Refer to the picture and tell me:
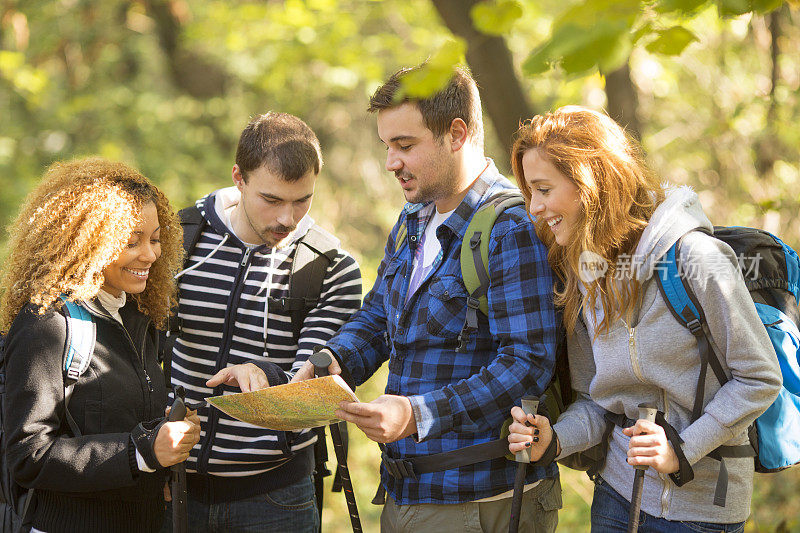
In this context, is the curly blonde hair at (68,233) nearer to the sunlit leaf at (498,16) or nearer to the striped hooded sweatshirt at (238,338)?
the striped hooded sweatshirt at (238,338)

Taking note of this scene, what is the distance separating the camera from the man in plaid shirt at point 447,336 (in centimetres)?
245

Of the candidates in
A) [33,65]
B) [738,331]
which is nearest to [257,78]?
[33,65]

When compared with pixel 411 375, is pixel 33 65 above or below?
above

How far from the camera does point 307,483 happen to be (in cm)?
314

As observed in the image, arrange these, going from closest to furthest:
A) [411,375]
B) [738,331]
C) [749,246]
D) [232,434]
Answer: [738,331] < [749,246] < [411,375] < [232,434]

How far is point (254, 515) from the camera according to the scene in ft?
9.86

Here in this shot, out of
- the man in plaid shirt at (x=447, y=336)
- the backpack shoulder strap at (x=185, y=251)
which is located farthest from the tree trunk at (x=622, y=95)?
the backpack shoulder strap at (x=185, y=251)

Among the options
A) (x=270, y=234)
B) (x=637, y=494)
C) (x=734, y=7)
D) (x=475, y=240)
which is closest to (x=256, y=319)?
(x=270, y=234)

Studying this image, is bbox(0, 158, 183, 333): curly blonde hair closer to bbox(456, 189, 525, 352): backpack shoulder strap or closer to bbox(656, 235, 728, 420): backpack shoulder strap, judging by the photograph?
bbox(456, 189, 525, 352): backpack shoulder strap

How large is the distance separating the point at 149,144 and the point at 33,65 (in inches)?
77.1

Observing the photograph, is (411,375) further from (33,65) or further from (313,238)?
(33,65)

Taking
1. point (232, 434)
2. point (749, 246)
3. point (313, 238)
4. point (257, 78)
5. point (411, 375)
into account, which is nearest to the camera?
point (749, 246)

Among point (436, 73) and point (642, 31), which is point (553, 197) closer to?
point (642, 31)

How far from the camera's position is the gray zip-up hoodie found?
2191mm
